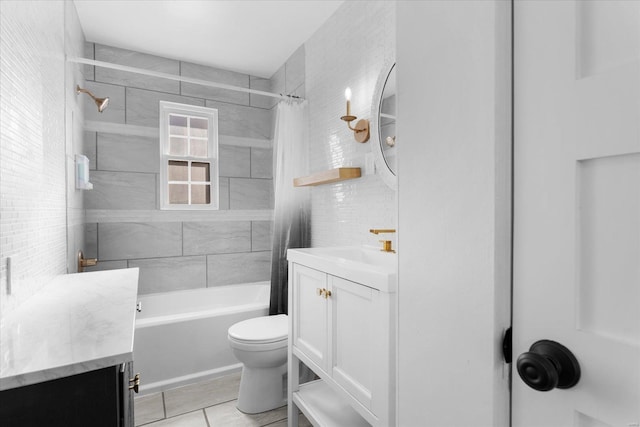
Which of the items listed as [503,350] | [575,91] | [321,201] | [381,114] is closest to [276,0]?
[381,114]

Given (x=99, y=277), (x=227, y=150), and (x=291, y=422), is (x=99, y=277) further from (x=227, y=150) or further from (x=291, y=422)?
(x=227, y=150)

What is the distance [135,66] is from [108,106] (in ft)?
1.49

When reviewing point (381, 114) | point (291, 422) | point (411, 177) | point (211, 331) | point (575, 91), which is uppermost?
point (381, 114)

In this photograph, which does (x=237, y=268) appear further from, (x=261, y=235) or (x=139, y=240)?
(x=139, y=240)

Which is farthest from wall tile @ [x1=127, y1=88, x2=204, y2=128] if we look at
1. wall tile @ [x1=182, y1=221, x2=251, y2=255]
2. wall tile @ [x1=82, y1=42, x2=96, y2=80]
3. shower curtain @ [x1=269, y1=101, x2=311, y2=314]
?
shower curtain @ [x1=269, y1=101, x2=311, y2=314]

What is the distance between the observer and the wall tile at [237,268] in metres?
3.40

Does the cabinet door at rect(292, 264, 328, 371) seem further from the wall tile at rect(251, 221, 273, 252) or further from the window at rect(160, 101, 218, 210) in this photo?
the window at rect(160, 101, 218, 210)

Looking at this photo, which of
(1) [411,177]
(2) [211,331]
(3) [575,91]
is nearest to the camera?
(3) [575,91]

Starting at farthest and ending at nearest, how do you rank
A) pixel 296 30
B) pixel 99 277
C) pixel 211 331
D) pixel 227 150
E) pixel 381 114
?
1. pixel 227 150
2. pixel 296 30
3. pixel 211 331
4. pixel 381 114
5. pixel 99 277

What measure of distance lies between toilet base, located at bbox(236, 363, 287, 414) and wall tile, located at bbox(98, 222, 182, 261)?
1587 mm

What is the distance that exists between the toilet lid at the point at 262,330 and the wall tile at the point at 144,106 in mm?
2086

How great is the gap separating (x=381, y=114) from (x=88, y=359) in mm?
1798

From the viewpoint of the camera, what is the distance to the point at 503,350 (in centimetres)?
59

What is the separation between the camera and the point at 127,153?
3.06 metres
